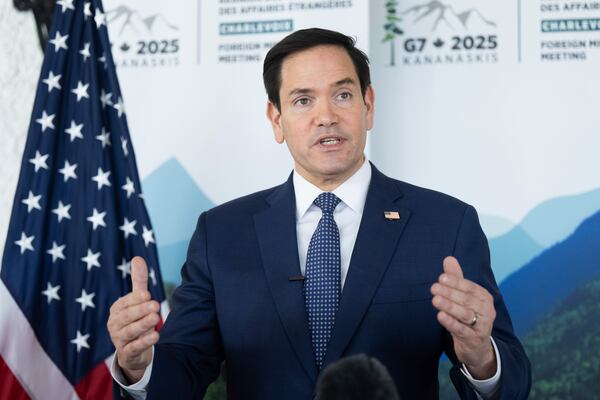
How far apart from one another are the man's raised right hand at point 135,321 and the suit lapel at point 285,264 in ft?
1.39

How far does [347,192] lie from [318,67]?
38cm

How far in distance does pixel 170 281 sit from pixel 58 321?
753 mm

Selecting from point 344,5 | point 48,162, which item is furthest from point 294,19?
point 48,162

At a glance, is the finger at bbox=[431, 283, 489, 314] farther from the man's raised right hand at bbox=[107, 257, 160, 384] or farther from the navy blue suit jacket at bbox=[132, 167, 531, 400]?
the man's raised right hand at bbox=[107, 257, 160, 384]

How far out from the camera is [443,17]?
3.37m

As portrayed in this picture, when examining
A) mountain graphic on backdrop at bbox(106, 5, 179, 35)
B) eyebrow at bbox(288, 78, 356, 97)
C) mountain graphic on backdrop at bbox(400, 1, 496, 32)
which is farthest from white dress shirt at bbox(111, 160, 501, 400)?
mountain graphic on backdrop at bbox(106, 5, 179, 35)

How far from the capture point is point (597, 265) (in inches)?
126

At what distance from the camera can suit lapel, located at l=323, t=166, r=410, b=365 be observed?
1912mm

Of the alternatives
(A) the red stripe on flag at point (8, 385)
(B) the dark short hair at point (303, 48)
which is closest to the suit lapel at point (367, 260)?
(B) the dark short hair at point (303, 48)

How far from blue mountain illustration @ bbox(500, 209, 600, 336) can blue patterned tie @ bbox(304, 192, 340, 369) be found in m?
1.53

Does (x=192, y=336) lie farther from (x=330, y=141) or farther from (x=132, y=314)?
(x=330, y=141)

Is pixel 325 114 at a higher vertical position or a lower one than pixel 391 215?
higher

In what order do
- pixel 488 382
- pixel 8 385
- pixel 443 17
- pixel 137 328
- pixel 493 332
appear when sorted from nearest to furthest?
pixel 137 328
pixel 488 382
pixel 493 332
pixel 8 385
pixel 443 17

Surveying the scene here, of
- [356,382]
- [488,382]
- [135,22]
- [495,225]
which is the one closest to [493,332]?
[488,382]
